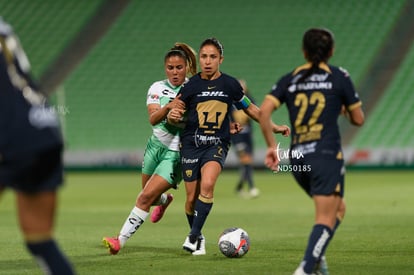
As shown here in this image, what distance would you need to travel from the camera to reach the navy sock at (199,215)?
29.8 ft

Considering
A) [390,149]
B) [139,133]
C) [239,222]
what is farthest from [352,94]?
[139,133]

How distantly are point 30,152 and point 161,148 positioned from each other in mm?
4715

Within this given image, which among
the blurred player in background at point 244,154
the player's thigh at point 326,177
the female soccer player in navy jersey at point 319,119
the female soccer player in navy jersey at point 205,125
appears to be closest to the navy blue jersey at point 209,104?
the female soccer player in navy jersey at point 205,125

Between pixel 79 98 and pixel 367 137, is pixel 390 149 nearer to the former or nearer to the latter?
pixel 367 137

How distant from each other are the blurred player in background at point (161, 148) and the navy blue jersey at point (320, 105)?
99.1 inches

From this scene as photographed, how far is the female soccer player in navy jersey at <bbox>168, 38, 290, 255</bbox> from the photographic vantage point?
915 cm

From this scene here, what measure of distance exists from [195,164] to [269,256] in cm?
122

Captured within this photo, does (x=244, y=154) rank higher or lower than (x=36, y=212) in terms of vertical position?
lower

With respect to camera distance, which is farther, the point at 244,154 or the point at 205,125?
the point at 244,154

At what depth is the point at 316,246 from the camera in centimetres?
671

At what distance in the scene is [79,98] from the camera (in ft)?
89.8

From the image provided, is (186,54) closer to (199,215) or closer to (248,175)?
(199,215)

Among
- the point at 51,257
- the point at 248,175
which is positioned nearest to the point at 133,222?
the point at 51,257

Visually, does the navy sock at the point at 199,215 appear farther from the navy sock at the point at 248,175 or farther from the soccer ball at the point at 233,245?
the navy sock at the point at 248,175
